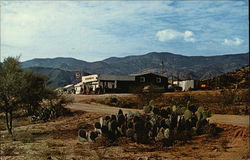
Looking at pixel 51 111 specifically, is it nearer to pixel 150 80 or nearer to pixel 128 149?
pixel 128 149

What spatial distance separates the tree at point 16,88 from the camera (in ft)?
59.7

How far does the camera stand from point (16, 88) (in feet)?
59.9

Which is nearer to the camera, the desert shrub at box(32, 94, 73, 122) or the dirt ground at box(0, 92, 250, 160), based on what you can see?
the dirt ground at box(0, 92, 250, 160)

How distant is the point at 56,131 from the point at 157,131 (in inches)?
288

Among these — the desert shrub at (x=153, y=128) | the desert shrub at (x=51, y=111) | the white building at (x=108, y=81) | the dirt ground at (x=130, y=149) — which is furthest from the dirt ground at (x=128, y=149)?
the white building at (x=108, y=81)

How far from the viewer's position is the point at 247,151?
38.1 ft

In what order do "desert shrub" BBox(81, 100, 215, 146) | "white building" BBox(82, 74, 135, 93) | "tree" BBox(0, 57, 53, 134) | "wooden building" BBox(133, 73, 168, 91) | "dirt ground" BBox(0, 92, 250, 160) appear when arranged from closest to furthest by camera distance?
"dirt ground" BBox(0, 92, 250, 160)
"desert shrub" BBox(81, 100, 215, 146)
"tree" BBox(0, 57, 53, 134)
"white building" BBox(82, 74, 135, 93)
"wooden building" BBox(133, 73, 168, 91)

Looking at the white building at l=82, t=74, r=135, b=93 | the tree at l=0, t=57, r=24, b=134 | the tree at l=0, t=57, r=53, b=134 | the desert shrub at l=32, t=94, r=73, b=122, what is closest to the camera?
the tree at l=0, t=57, r=24, b=134

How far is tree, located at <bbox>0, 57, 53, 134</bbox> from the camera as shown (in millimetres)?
18188

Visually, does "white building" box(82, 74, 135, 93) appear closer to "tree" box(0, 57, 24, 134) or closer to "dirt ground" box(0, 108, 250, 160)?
"tree" box(0, 57, 24, 134)

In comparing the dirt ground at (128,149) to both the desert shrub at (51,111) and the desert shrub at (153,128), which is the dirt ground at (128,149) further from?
the desert shrub at (51,111)

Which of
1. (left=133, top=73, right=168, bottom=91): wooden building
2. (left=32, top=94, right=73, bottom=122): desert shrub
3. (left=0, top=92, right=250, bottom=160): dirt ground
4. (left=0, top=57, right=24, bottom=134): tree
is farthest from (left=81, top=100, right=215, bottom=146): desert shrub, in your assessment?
(left=133, top=73, right=168, bottom=91): wooden building

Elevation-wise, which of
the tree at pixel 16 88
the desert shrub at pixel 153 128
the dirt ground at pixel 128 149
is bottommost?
the dirt ground at pixel 128 149

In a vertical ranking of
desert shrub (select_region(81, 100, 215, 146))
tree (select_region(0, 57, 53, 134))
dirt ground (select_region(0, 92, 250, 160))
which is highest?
tree (select_region(0, 57, 53, 134))
